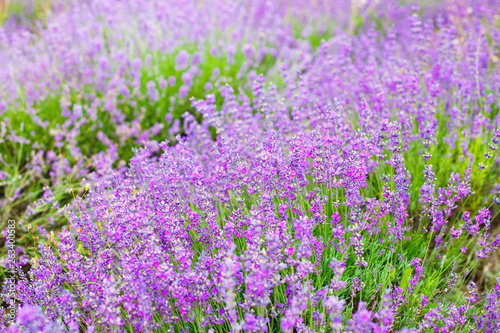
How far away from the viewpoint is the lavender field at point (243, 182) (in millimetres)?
1756

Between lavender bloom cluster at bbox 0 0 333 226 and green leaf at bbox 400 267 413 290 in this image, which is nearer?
green leaf at bbox 400 267 413 290

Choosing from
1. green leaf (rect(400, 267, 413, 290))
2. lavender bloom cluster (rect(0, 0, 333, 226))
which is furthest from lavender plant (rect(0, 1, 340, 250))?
green leaf (rect(400, 267, 413, 290))

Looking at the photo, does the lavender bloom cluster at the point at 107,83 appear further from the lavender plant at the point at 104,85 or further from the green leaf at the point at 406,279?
the green leaf at the point at 406,279

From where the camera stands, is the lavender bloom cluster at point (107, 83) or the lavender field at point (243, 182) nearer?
the lavender field at point (243, 182)

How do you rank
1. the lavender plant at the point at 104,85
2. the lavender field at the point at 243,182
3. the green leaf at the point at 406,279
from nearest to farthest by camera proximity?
the lavender field at the point at 243,182 < the green leaf at the point at 406,279 < the lavender plant at the point at 104,85

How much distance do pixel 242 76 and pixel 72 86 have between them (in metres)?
1.70

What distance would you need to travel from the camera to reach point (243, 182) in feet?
7.08

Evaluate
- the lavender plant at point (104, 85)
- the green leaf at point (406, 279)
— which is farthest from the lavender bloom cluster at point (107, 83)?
the green leaf at point (406, 279)

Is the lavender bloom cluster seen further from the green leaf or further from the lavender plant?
the green leaf

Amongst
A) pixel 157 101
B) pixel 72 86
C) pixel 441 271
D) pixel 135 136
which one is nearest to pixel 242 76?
pixel 157 101

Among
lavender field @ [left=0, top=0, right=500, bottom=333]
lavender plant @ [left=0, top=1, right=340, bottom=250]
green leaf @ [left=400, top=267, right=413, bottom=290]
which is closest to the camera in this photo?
lavender field @ [left=0, top=0, right=500, bottom=333]

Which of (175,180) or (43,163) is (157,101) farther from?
(175,180)

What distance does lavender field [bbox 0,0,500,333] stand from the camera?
176 cm

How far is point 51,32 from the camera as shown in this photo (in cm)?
424
